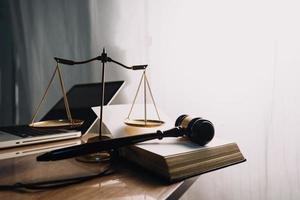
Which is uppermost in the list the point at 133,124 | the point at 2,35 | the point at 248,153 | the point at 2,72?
the point at 2,35

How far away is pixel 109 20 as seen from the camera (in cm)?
92

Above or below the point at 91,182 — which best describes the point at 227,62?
above

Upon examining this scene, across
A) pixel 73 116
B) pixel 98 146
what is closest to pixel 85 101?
pixel 73 116

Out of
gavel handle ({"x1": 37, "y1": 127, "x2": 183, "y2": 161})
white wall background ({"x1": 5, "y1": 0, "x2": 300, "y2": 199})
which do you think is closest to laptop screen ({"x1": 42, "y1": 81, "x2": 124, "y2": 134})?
white wall background ({"x1": 5, "y1": 0, "x2": 300, "y2": 199})

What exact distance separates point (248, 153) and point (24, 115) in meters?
0.90

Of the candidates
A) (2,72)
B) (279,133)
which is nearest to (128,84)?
(279,133)

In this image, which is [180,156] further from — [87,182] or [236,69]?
[236,69]

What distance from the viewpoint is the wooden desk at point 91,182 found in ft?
1.22

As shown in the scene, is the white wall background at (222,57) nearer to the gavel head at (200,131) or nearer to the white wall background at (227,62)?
the white wall background at (227,62)

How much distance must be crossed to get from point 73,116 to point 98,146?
1.14 feet

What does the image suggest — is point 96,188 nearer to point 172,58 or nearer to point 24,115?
point 172,58

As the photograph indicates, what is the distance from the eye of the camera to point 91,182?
42cm

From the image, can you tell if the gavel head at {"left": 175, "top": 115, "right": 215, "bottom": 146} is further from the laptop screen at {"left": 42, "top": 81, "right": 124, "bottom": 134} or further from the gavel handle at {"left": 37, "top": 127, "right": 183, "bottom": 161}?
the laptop screen at {"left": 42, "top": 81, "right": 124, "bottom": 134}

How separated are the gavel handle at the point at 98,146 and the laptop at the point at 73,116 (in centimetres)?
15
